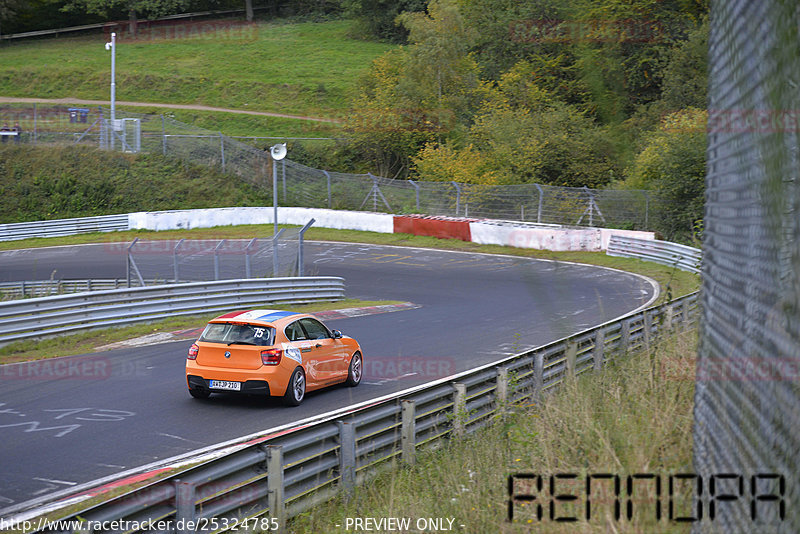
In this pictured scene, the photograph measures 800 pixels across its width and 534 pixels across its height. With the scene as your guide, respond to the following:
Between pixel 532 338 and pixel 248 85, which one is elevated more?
pixel 248 85

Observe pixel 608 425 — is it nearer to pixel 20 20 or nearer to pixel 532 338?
pixel 532 338

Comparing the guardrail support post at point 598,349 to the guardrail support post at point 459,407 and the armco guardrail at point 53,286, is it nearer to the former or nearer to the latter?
the guardrail support post at point 459,407

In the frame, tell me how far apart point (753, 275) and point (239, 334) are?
10194 mm

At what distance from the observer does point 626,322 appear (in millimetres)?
13359

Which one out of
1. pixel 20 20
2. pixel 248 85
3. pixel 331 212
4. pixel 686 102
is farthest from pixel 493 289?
pixel 20 20

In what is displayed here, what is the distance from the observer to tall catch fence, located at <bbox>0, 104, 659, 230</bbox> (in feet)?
121

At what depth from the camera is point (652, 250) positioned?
32625 mm

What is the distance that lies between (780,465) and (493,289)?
23589 millimetres

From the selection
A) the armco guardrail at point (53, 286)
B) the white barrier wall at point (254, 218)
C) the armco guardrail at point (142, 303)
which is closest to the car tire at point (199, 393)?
the armco guardrail at point (142, 303)

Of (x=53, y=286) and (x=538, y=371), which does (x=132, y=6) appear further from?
(x=538, y=371)

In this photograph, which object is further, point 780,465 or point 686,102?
point 686,102

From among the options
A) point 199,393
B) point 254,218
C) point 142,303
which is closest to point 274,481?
point 199,393

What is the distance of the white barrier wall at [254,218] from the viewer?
41.0 metres

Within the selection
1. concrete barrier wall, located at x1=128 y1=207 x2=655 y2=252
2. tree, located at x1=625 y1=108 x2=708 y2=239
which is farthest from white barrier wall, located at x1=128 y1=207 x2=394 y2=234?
tree, located at x1=625 y1=108 x2=708 y2=239
